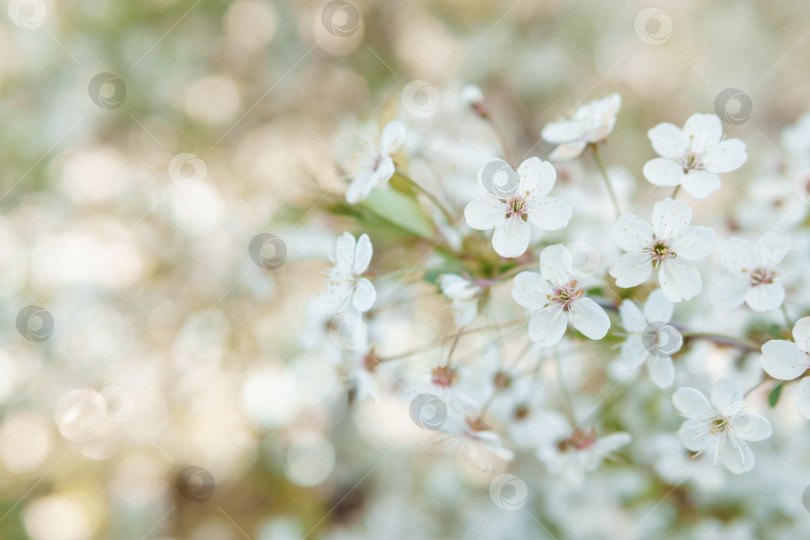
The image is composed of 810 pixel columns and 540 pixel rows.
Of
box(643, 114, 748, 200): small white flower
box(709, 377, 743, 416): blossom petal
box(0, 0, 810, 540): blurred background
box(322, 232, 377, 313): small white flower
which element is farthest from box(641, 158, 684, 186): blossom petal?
box(0, 0, 810, 540): blurred background

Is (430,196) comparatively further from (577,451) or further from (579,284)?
(577,451)

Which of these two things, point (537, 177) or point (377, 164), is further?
point (377, 164)

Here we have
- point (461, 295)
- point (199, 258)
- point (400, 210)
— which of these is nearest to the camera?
point (461, 295)

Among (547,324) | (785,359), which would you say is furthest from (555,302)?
(785,359)

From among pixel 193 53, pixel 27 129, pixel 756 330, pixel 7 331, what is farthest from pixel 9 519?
pixel 756 330

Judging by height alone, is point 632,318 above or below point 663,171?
below

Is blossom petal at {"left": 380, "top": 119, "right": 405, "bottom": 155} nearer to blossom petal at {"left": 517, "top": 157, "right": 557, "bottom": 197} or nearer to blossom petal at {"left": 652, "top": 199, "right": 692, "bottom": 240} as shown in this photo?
blossom petal at {"left": 517, "top": 157, "right": 557, "bottom": 197}

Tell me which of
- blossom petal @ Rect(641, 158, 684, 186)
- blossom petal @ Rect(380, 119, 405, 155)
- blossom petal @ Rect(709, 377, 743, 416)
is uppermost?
blossom petal @ Rect(380, 119, 405, 155)
